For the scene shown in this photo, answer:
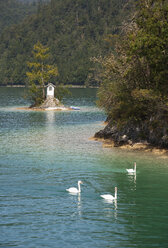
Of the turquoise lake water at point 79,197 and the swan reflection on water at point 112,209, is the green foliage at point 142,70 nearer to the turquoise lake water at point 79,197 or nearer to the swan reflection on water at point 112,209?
the turquoise lake water at point 79,197

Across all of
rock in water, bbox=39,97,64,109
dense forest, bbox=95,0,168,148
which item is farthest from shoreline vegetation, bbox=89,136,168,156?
rock in water, bbox=39,97,64,109

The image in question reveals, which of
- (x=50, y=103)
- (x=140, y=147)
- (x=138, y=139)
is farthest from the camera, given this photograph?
(x=50, y=103)

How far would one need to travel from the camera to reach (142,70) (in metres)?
47.6

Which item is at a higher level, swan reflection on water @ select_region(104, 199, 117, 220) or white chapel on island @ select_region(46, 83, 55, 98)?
white chapel on island @ select_region(46, 83, 55, 98)

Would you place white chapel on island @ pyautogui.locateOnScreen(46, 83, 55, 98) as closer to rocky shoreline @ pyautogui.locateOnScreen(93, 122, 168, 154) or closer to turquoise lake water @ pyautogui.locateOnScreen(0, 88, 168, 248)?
turquoise lake water @ pyautogui.locateOnScreen(0, 88, 168, 248)

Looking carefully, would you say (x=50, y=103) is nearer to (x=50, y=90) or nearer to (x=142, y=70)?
(x=50, y=90)

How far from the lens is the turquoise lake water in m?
23.7

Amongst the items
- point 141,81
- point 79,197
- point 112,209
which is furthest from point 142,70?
point 112,209

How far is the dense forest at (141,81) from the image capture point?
1698 inches

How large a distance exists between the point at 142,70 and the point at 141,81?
118 cm

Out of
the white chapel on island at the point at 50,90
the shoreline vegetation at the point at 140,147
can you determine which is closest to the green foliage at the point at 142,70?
the shoreline vegetation at the point at 140,147

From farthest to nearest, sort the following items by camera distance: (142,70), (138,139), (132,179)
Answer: (138,139)
(142,70)
(132,179)

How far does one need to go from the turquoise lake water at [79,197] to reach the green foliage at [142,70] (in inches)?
175

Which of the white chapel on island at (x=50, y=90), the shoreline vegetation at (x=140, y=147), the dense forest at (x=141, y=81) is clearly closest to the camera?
the dense forest at (x=141, y=81)
